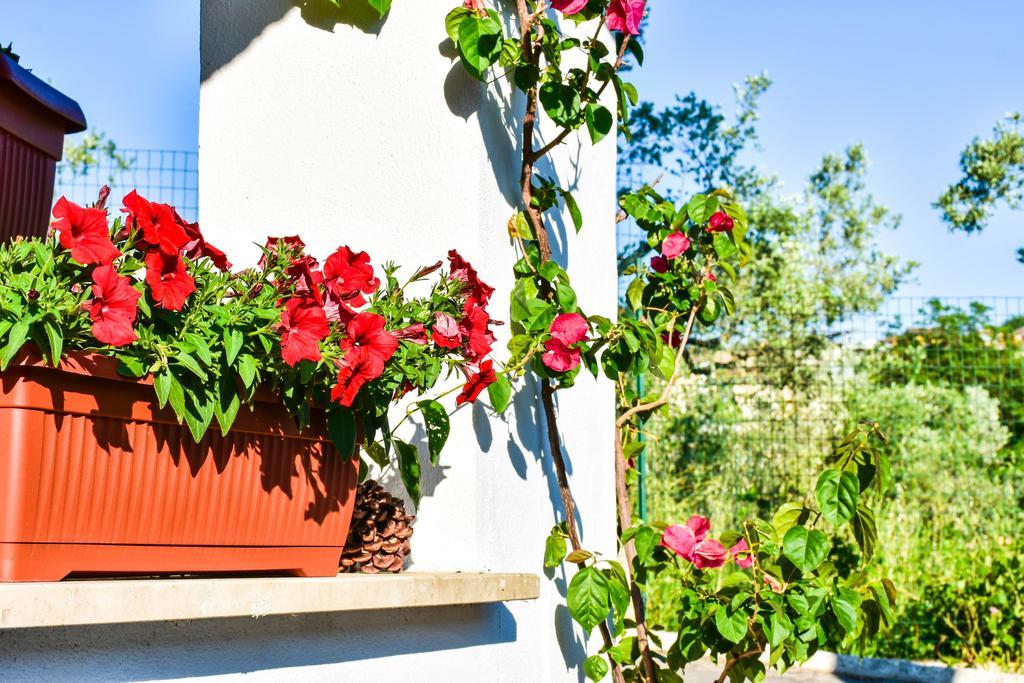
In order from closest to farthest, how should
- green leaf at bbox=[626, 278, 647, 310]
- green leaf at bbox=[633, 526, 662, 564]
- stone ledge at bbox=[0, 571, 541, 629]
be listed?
stone ledge at bbox=[0, 571, 541, 629]
green leaf at bbox=[633, 526, 662, 564]
green leaf at bbox=[626, 278, 647, 310]

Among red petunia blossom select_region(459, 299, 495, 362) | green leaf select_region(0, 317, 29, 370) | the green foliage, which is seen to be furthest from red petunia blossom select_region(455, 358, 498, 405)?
the green foliage

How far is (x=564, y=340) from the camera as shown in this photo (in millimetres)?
1954

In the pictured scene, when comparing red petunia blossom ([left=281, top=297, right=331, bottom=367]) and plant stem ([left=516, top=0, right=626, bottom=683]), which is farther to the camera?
plant stem ([left=516, top=0, right=626, bottom=683])

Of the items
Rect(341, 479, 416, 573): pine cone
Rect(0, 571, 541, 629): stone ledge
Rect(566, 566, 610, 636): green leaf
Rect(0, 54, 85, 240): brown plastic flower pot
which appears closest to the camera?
Rect(0, 571, 541, 629): stone ledge

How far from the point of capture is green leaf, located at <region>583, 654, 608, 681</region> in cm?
213

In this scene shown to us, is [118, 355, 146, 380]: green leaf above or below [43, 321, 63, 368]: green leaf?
below

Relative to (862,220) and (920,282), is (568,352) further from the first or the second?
(862,220)

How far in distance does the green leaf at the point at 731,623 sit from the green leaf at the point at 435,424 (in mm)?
730

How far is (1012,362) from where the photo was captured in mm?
6418

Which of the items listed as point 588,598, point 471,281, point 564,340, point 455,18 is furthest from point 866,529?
point 455,18

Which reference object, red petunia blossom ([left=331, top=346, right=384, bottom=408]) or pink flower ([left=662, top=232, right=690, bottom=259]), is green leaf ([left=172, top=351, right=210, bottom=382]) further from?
pink flower ([left=662, top=232, right=690, bottom=259])

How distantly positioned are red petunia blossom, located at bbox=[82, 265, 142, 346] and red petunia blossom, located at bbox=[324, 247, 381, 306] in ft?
0.98

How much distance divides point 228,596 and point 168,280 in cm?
41

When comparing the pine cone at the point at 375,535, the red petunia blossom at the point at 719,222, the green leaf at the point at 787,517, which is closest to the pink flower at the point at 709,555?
the green leaf at the point at 787,517
